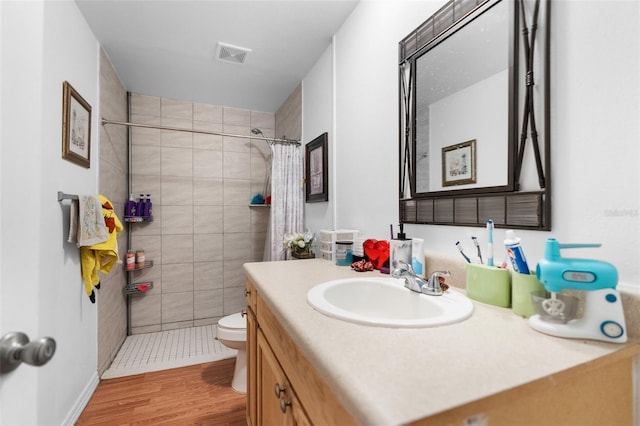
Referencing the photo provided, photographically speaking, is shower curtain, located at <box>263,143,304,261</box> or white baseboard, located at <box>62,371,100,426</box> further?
shower curtain, located at <box>263,143,304,261</box>

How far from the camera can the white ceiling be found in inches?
66.3

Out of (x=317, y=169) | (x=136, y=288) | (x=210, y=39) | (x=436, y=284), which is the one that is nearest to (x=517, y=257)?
(x=436, y=284)

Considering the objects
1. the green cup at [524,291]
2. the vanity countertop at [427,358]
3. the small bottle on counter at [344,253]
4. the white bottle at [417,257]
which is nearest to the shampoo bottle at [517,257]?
the green cup at [524,291]

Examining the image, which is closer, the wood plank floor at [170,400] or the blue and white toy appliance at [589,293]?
the blue and white toy appliance at [589,293]

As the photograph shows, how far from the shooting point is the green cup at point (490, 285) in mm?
774

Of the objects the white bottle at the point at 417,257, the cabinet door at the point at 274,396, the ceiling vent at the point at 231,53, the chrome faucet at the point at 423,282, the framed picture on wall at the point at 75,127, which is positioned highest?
the ceiling vent at the point at 231,53

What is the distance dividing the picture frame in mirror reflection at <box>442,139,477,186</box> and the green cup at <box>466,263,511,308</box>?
12.8 inches

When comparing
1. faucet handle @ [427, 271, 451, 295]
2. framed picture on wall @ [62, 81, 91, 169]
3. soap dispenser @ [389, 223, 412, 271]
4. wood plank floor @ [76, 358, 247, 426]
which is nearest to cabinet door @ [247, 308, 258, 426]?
wood plank floor @ [76, 358, 247, 426]

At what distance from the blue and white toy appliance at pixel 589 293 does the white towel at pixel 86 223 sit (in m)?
1.94

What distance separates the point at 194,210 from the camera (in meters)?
3.03

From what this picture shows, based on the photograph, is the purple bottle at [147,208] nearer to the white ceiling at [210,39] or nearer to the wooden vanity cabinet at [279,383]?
the white ceiling at [210,39]

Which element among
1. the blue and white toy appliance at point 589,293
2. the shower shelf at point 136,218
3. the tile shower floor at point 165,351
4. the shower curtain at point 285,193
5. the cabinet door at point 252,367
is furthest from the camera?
the shower shelf at point 136,218

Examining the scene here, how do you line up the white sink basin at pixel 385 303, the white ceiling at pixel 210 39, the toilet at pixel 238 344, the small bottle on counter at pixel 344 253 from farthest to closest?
1. the toilet at pixel 238 344
2. the white ceiling at pixel 210 39
3. the small bottle on counter at pixel 344 253
4. the white sink basin at pixel 385 303

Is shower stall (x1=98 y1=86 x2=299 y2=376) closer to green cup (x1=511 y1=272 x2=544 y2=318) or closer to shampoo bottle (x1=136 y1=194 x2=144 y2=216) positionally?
shampoo bottle (x1=136 y1=194 x2=144 y2=216)
